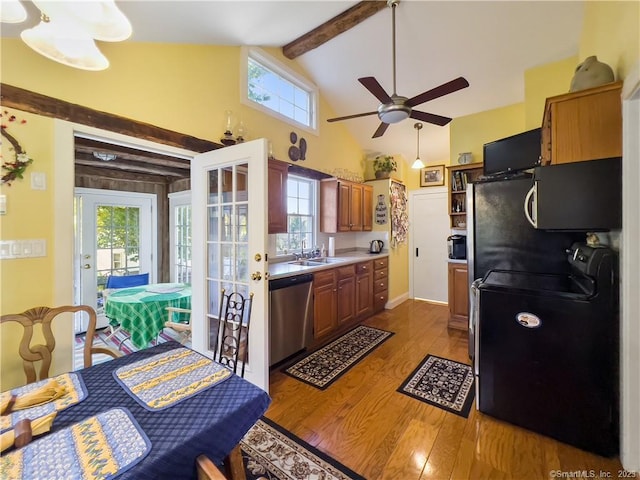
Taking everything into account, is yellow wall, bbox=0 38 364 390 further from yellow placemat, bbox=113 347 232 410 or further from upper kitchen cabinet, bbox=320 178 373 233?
upper kitchen cabinet, bbox=320 178 373 233

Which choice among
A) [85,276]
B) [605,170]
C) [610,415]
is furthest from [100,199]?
[610,415]

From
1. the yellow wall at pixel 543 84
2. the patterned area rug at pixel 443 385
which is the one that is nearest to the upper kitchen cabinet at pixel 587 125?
the yellow wall at pixel 543 84

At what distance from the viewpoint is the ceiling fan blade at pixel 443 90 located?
209cm

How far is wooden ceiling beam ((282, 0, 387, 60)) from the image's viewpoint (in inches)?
107

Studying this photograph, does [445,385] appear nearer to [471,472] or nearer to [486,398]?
[486,398]

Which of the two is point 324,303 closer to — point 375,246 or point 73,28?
point 375,246

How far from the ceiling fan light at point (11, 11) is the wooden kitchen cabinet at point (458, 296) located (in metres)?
4.19

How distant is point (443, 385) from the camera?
7.94ft

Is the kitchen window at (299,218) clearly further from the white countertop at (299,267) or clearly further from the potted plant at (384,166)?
the potted plant at (384,166)

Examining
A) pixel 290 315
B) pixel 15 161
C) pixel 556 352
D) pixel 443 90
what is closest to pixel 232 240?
pixel 290 315

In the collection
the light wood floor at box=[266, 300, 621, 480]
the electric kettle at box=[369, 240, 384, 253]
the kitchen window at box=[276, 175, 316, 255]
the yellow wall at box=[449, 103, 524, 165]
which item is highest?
the yellow wall at box=[449, 103, 524, 165]

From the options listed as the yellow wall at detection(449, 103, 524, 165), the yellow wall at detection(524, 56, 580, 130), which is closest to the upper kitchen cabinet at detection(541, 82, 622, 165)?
the yellow wall at detection(524, 56, 580, 130)

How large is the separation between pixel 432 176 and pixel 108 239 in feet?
17.7

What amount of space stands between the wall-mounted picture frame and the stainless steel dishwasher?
3339 mm
